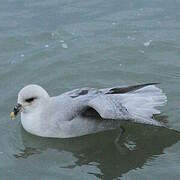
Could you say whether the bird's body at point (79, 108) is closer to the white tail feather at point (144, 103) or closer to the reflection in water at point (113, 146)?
the white tail feather at point (144, 103)

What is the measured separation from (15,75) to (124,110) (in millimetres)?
2465

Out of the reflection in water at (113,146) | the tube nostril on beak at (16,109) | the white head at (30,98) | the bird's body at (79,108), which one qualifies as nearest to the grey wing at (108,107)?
the bird's body at (79,108)

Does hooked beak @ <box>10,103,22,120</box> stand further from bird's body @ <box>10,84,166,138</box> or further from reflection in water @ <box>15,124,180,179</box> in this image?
reflection in water @ <box>15,124,180,179</box>

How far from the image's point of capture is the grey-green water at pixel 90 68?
22.0ft

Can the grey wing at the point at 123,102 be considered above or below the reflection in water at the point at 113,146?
above

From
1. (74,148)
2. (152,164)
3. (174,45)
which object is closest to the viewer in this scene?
(152,164)

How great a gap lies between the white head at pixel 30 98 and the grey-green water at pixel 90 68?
0.37 meters

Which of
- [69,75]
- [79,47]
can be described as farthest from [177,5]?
[69,75]

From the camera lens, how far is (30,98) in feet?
23.6

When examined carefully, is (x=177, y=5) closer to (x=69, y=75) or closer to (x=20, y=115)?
(x=69, y=75)

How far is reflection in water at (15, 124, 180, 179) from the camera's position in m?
→ 6.75

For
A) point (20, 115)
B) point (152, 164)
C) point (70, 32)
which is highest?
point (70, 32)

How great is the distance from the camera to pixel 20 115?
779 centimetres

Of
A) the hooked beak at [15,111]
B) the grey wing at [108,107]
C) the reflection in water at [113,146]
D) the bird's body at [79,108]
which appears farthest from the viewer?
the hooked beak at [15,111]
